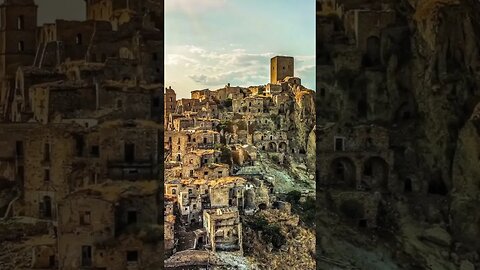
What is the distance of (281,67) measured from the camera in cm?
1074

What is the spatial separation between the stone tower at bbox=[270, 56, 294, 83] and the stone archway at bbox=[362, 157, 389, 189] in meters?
4.79

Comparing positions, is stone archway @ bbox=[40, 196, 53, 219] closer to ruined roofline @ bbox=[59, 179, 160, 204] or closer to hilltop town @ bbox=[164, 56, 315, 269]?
ruined roofline @ bbox=[59, 179, 160, 204]

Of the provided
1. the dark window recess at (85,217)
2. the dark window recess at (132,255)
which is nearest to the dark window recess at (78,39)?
the dark window recess at (85,217)

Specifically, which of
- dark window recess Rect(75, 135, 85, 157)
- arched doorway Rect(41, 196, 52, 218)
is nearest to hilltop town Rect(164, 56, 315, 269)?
dark window recess Rect(75, 135, 85, 157)

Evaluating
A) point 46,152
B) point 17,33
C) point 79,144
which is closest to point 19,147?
point 46,152

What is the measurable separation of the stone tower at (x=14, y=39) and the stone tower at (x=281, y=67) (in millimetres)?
5499

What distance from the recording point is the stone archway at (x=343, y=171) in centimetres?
509

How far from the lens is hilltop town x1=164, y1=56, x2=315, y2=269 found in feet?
35.9

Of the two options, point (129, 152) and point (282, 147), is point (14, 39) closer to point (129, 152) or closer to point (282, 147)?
point (129, 152)

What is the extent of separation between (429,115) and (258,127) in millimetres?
11278

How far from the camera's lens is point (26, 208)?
453 cm

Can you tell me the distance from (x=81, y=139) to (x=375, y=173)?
3001 millimetres

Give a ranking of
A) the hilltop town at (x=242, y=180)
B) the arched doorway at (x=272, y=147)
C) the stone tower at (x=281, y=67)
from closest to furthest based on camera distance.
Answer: the stone tower at (x=281, y=67) < the hilltop town at (x=242, y=180) < the arched doorway at (x=272, y=147)

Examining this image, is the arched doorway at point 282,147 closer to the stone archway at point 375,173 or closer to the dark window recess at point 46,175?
the stone archway at point 375,173
